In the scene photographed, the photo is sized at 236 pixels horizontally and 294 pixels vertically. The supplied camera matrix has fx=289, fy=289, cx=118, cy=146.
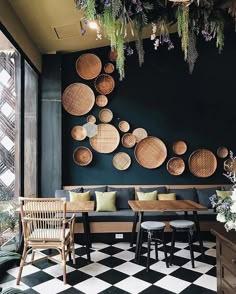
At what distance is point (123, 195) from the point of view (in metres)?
5.15

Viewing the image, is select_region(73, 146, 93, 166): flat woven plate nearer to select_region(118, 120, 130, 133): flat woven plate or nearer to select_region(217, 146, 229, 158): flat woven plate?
select_region(118, 120, 130, 133): flat woven plate

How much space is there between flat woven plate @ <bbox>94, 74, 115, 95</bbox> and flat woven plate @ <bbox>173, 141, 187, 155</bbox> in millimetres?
1609

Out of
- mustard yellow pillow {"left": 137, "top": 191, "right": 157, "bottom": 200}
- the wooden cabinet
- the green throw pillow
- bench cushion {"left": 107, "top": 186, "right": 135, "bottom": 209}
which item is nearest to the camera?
the wooden cabinet

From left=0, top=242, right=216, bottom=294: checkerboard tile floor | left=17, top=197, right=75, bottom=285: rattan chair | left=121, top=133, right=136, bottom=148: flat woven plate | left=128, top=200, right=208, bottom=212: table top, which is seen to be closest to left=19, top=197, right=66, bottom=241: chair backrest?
left=17, top=197, right=75, bottom=285: rattan chair

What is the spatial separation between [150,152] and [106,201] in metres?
1.29

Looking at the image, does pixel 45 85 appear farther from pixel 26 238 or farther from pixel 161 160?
pixel 26 238

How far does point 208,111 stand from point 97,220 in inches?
116

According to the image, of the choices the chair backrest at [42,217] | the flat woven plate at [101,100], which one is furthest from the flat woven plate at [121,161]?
the chair backrest at [42,217]

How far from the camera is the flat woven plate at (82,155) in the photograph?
17.7 ft

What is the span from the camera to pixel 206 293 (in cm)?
289

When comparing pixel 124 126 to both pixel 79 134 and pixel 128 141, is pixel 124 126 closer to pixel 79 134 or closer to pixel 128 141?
pixel 128 141

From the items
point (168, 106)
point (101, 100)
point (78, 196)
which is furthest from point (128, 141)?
point (78, 196)

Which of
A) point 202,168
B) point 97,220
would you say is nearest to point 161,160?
point 202,168

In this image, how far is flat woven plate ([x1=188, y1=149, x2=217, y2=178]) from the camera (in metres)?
5.45
